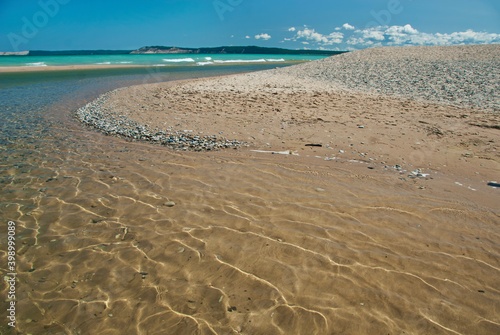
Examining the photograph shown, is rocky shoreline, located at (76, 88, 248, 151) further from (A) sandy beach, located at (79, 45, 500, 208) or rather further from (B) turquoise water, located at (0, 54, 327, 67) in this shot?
(B) turquoise water, located at (0, 54, 327, 67)

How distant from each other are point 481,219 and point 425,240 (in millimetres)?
1228

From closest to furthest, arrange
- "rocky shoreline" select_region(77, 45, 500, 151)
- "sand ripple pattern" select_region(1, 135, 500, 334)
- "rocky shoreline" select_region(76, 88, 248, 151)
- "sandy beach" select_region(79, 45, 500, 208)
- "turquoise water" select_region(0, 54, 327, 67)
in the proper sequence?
"sand ripple pattern" select_region(1, 135, 500, 334) → "sandy beach" select_region(79, 45, 500, 208) → "rocky shoreline" select_region(76, 88, 248, 151) → "rocky shoreline" select_region(77, 45, 500, 151) → "turquoise water" select_region(0, 54, 327, 67)

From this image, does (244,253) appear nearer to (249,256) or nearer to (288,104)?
(249,256)

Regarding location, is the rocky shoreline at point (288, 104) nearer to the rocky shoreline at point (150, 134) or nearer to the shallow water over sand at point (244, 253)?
the rocky shoreline at point (150, 134)

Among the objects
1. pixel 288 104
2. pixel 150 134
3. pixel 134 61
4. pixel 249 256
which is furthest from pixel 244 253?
pixel 134 61

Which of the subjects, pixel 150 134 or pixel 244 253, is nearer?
pixel 244 253

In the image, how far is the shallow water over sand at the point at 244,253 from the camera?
2.57 m

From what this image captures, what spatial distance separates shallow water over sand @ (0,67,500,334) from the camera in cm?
257

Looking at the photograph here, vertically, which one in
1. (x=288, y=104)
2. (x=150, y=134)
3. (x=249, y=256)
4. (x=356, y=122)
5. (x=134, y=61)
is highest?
(x=134, y=61)

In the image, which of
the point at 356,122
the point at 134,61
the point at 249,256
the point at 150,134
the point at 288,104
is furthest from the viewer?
the point at 134,61

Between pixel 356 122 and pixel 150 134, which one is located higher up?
pixel 356 122

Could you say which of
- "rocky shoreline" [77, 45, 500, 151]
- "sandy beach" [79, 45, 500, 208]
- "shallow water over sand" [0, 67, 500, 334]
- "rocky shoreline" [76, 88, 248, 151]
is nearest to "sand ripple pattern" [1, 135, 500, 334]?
"shallow water over sand" [0, 67, 500, 334]

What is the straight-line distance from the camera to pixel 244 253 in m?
3.38

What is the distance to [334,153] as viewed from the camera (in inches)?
259
